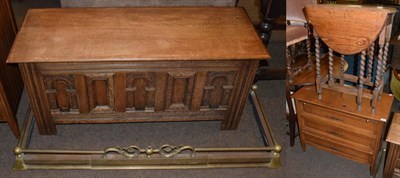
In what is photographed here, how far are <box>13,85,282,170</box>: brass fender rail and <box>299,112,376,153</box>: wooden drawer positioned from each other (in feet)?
0.96

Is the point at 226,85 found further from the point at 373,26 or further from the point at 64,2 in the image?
the point at 64,2

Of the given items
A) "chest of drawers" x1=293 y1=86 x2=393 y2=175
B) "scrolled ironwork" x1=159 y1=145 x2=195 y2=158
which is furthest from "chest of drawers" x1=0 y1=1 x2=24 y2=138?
"chest of drawers" x1=293 y1=86 x2=393 y2=175

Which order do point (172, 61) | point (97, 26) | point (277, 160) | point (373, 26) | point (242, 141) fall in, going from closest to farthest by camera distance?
point (373, 26) < point (172, 61) < point (97, 26) < point (277, 160) < point (242, 141)

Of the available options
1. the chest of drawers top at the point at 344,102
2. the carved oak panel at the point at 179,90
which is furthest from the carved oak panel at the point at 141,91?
the chest of drawers top at the point at 344,102

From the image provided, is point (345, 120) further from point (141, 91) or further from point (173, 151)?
point (141, 91)

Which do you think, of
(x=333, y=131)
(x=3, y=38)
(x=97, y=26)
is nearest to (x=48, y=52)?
(x=97, y=26)

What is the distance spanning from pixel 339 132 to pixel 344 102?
0.70 ft

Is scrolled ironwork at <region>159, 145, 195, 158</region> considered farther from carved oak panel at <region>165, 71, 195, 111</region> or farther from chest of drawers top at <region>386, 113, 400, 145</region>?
chest of drawers top at <region>386, 113, 400, 145</region>

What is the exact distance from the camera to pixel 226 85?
2432 mm

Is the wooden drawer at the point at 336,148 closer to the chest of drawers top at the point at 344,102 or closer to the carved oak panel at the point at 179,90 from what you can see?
the chest of drawers top at the point at 344,102

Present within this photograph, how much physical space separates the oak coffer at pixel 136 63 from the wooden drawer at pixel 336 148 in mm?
590

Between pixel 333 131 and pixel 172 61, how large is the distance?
3.88 ft

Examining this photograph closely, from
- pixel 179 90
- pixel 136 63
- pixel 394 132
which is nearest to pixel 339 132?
pixel 394 132

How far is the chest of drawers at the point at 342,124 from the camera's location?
2.41 meters
